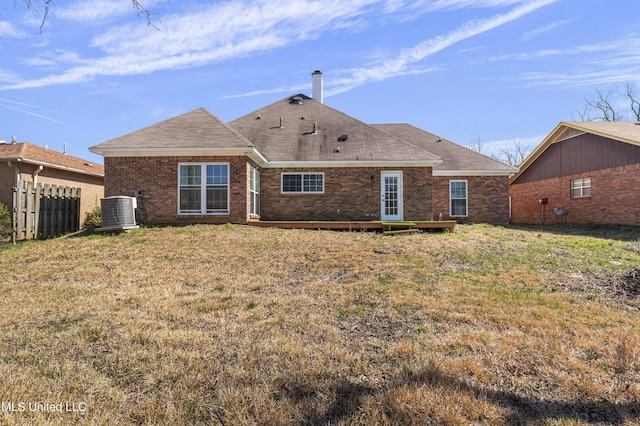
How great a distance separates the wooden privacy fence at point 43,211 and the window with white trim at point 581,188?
22117mm

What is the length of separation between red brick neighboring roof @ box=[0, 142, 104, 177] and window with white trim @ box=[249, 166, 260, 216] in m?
8.95

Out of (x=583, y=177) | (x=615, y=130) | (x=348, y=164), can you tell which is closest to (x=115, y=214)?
(x=348, y=164)

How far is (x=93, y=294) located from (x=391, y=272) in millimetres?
5001

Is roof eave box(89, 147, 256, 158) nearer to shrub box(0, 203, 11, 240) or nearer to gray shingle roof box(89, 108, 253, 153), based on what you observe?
gray shingle roof box(89, 108, 253, 153)

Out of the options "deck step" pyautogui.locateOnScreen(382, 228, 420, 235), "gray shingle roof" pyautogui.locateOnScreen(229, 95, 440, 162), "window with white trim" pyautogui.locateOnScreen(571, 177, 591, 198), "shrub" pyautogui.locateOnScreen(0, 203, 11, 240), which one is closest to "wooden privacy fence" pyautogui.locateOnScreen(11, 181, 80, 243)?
"shrub" pyautogui.locateOnScreen(0, 203, 11, 240)

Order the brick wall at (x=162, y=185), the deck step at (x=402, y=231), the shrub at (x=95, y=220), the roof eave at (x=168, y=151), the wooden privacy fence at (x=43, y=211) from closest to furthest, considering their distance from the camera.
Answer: the wooden privacy fence at (x=43, y=211), the deck step at (x=402, y=231), the roof eave at (x=168, y=151), the brick wall at (x=162, y=185), the shrub at (x=95, y=220)

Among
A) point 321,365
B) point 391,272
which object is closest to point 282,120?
point 391,272

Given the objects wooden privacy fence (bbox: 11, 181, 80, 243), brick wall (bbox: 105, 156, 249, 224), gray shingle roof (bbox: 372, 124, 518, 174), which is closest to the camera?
wooden privacy fence (bbox: 11, 181, 80, 243)

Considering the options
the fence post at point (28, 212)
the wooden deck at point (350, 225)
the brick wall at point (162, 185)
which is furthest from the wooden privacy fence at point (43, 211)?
the wooden deck at point (350, 225)

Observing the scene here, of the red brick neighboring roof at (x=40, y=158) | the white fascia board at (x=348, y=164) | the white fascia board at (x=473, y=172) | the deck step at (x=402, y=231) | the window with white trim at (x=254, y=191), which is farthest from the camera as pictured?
the white fascia board at (x=473, y=172)

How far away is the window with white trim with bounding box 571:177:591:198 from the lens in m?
18.5

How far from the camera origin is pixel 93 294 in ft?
19.3

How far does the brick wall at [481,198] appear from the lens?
18.5 m

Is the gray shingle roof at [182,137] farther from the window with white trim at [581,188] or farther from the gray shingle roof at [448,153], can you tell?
the window with white trim at [581,188]
